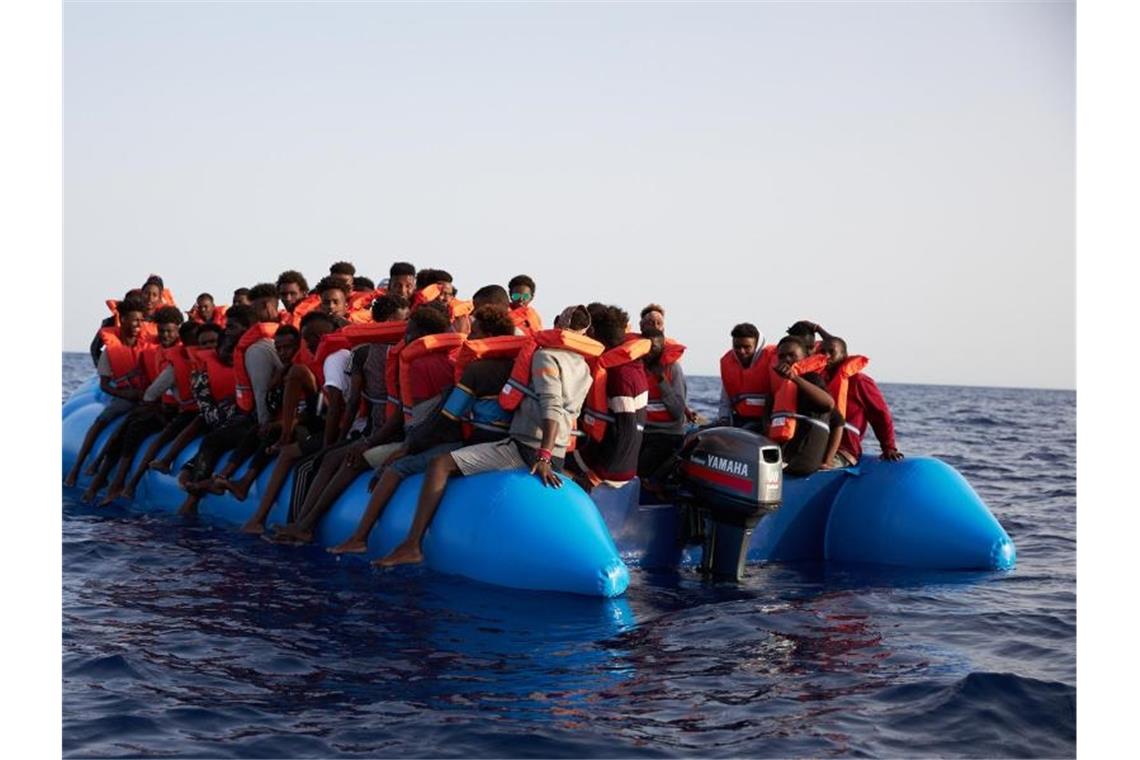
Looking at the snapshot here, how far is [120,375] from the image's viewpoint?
39.5 feet

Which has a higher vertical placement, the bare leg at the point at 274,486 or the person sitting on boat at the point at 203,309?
the person sitting on boat at the point at 203,309

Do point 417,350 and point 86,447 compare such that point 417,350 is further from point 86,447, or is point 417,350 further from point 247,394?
point 86,447

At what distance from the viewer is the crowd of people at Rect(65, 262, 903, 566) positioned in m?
7.57

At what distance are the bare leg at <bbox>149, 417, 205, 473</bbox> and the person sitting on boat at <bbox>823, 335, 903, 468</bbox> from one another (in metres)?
5.18

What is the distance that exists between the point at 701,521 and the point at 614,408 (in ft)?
3.45

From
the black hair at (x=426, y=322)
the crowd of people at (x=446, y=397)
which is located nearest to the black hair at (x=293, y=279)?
the crowd of people at (x=446, y=397)

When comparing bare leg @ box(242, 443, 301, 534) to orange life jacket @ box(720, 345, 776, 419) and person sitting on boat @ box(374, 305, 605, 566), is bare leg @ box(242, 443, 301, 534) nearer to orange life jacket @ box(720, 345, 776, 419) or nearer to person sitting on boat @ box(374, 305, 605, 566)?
person sitting on boat @ box(374, 305, 605, 566)

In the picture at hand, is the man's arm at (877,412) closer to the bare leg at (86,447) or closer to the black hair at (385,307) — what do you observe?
the black hair at (385,307)

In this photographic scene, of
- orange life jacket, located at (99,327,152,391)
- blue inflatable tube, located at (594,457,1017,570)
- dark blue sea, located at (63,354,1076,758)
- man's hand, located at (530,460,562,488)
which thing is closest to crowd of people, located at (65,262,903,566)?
man's hand, located at (530,460,562,488)

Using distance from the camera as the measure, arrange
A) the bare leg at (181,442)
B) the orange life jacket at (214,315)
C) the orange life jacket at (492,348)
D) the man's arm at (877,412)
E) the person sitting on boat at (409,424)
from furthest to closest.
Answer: the orange life jacket at (214,315) < the bare leg at (181,442) < the man's arm at (877,412) < the person sitting on boat at (409,424) < the orange life jacket at (492,348)

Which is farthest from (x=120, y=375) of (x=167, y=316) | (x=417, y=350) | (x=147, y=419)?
(x=417, y=350)

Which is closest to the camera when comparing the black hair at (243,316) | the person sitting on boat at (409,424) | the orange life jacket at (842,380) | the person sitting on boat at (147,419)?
the person sitting on boat at (409,424)

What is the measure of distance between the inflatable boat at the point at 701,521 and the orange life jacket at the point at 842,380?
20.8 inches

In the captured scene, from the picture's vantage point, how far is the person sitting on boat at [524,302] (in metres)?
9.46
